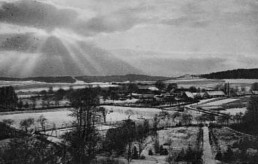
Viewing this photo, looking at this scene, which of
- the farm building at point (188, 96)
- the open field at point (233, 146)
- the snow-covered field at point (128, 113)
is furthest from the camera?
the farm building at point (188, 96)

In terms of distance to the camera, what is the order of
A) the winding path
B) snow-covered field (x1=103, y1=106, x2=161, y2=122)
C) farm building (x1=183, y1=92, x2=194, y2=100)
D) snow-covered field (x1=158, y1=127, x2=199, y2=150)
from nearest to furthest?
the winding path < snow-covered field (x1=158, y1=127, x2=199, y2=150) < snow-covered field (x1=103, y1=106, x2=161, y2=122) < farm building (x1=183, y1=92, x2=194, y2=100)

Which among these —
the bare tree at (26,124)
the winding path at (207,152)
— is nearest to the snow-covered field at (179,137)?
the winding path at (207,152)

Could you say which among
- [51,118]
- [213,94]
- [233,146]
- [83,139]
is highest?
[213,94]

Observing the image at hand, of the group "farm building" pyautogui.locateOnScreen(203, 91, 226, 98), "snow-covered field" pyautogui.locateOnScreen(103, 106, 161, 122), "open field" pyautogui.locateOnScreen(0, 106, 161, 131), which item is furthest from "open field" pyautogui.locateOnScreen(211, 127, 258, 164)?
"farm building" pyautogui.locateOnScreen(203, 91, 226, 98)

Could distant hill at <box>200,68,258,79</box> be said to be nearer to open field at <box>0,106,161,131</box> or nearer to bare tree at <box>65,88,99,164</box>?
open field at <box>0,106,161,131</box>

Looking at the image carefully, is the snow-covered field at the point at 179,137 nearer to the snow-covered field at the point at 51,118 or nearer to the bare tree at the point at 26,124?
the snow-covered field at the point at 51,118

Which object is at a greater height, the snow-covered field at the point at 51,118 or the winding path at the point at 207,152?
the snow-covered field at the point at 51,118

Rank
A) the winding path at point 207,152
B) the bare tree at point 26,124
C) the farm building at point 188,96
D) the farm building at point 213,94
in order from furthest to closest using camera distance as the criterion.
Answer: the farm building at point 213,94 → the farm building at point 188,96 → the bare tree at point 26,124 → the winding path at point 207,152

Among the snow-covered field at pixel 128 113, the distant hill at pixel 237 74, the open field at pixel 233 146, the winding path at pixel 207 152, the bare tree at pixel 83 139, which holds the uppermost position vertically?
the distant hill at pixel 237 74

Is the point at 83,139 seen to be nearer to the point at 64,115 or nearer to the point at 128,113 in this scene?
the point at 64,115

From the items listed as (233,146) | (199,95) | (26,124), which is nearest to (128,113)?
(26,124)

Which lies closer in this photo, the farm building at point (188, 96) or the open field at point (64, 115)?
the open field at point (64, 115)

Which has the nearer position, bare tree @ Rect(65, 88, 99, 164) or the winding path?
bare tree @ Rect(65, 88, 99, 164)

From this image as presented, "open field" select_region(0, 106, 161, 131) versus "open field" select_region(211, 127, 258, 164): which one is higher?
"open field" select_region(0, 106, 161, 131)
